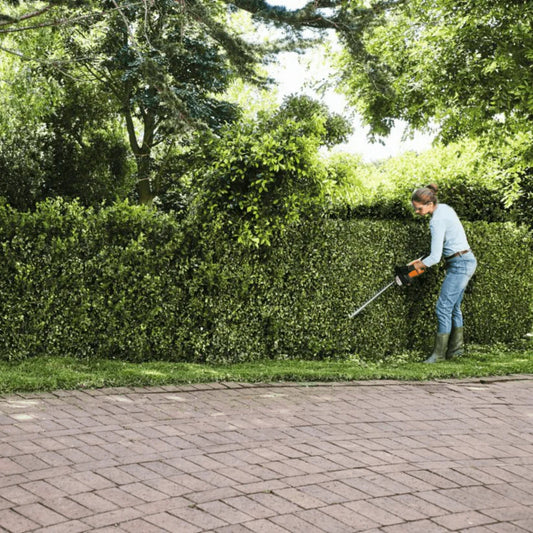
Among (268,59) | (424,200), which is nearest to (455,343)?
(424,200)

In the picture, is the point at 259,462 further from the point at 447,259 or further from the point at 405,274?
the point at 447,259

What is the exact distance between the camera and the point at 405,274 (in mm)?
8797

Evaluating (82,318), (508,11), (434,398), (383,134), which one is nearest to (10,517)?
(82,318)

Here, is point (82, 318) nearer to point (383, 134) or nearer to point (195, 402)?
point (195, 402)

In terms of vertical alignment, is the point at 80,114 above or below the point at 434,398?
above

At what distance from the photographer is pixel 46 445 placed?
450 centimetres

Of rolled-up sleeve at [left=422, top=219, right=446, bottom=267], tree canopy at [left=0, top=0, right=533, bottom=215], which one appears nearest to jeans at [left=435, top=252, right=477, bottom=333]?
rolled-up sleeve at [left=422, top=219, right=446, bottom=267]

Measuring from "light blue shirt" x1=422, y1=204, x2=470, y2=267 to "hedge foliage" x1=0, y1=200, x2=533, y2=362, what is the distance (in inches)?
25.1

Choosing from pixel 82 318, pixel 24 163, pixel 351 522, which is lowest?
pixel 351 522

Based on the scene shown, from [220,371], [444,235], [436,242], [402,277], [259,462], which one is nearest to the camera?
[259,462]

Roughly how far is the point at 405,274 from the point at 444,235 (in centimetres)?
73

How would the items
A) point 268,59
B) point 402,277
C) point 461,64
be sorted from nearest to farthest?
point 268,59 → point 402,277 → point 461,64

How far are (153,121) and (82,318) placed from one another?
43.6ft

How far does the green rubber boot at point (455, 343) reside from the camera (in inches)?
366
